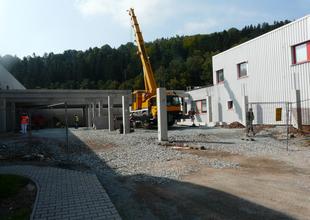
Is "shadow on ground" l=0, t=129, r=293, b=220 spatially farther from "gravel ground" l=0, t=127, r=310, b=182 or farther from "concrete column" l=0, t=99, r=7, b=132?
"concrete column" l=0, t=99, r=7, b=132

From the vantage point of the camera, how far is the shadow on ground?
5941 mm

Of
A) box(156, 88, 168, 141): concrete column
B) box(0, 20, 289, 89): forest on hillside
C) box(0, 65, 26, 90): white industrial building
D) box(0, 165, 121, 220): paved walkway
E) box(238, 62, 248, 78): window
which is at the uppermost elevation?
box(0, 20, 289, 89): forest on hillside

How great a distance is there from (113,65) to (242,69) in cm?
7038

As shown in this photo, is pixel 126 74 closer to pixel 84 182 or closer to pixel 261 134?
pixel 261 134

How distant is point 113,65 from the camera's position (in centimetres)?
9494

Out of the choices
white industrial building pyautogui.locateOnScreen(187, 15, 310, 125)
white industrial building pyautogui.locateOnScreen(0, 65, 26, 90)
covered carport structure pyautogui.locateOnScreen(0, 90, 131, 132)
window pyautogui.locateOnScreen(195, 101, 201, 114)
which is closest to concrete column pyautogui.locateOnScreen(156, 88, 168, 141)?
white industrial building pyautogui.locateOnScreen(187, 15, 310, 125)

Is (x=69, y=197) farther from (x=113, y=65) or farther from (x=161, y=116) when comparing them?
(x=113, y=65)

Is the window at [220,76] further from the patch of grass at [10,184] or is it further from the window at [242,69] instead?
the patch of grass at [10,184]

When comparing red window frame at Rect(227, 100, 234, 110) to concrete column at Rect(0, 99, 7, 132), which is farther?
concrete column at Rect(0, 99, 7, 132)

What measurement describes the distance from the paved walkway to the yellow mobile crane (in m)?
18.0

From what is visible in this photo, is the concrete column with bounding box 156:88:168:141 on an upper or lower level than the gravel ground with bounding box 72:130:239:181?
upper

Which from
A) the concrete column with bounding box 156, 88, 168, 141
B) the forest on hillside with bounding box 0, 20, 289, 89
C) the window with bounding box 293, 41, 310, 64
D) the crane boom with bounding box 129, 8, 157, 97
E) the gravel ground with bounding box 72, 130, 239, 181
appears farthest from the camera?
the forest on hillside with bounding box 0, 20, 289, 89

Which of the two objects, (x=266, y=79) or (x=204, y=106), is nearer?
(x=266, y=79)

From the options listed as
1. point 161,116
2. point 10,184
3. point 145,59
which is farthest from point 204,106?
point 10,184
